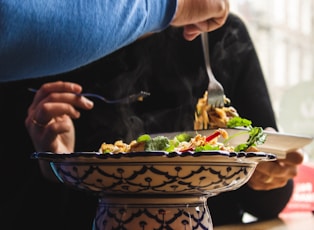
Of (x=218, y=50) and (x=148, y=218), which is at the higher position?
(x=218, y=50)

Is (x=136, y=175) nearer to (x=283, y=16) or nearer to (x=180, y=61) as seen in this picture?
(x=180, y=61)

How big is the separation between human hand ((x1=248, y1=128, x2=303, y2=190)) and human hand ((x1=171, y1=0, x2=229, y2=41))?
466 millimetres

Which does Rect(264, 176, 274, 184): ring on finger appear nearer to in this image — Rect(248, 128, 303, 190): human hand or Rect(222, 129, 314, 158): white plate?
Rect(248, 128, 303, 190): human hand

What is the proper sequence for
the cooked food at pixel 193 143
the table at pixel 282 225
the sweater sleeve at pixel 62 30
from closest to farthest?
1. the sweater sleeve at pixel 62 30
2. the cooked food at pixel 193 143
3. the table at pixel 282 225

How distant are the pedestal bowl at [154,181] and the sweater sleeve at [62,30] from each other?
0.13m

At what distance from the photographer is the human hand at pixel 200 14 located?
904mm

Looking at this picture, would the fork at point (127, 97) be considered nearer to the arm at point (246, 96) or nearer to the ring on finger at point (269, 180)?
the arm at point (246, 96)

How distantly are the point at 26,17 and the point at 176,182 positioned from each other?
272 millimetres

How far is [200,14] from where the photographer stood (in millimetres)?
941

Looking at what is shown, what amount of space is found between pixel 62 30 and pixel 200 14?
1.10 ft

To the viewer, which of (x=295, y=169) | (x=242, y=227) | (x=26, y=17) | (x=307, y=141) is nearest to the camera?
(x=26, y=17)

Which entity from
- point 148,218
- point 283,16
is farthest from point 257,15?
point 148,218

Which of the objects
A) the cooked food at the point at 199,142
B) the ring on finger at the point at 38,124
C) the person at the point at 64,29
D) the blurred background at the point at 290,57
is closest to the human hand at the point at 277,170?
the cooked food at the point at 199,142

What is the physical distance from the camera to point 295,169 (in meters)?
1.44
